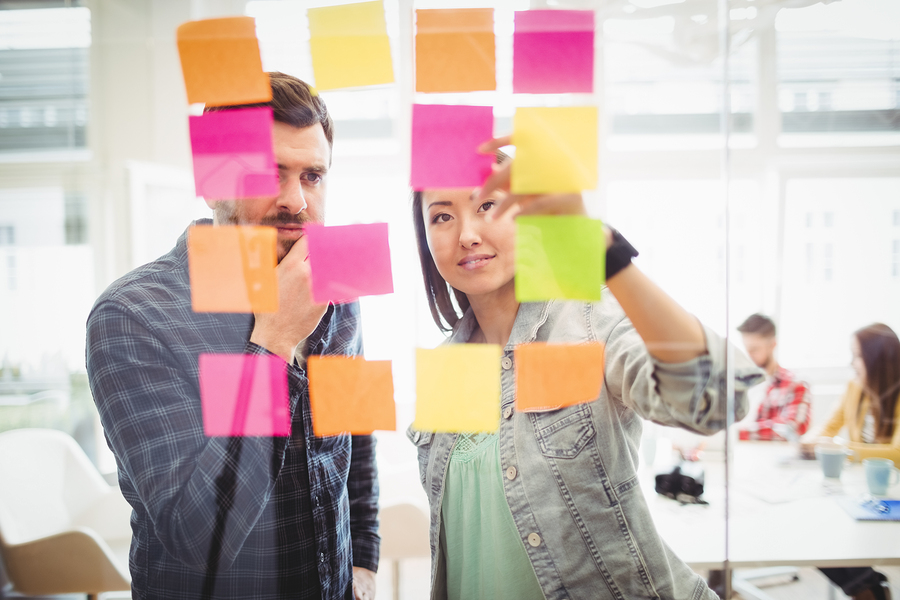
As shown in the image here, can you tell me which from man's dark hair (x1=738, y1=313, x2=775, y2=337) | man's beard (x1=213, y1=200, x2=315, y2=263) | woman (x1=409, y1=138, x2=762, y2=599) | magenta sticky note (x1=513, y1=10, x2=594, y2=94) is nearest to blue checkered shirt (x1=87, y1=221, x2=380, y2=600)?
man's beard (x1=213, y1=200, x2=315, y2=263)

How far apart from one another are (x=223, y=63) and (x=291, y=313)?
1.35 feet

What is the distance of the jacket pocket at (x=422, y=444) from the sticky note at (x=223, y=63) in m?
0.58

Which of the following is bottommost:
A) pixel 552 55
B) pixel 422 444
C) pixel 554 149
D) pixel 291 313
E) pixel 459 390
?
pixel 422 444

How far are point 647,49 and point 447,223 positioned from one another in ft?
1.50

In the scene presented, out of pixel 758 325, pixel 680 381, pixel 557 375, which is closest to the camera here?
pixel 680 381

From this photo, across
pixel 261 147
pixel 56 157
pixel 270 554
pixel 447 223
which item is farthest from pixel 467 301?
pixel 56 157

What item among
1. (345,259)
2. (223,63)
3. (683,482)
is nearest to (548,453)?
(683,482)

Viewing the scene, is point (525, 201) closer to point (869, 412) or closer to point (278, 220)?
point (278, 220)

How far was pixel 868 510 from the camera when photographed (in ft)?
2.96

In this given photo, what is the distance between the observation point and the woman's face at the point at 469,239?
73 centimetres

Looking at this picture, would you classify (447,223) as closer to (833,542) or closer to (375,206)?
(375,206)

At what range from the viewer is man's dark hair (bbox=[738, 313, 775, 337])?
2.74ft

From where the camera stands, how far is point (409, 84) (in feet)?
2.59

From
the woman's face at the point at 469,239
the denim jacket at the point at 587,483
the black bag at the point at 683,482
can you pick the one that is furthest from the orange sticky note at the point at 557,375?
the black bag at the point at 683,482
